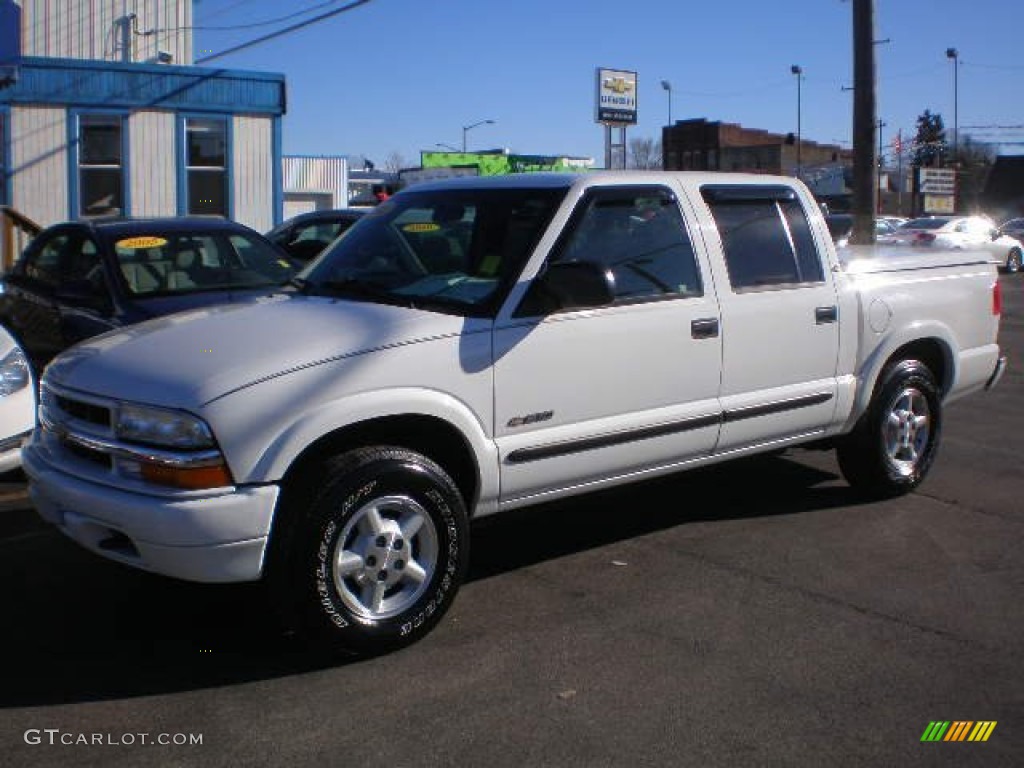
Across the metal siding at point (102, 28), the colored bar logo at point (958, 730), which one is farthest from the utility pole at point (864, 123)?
the metal siding at point (102, 28)

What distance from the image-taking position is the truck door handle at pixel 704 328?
5.39 meters

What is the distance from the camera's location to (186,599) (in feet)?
16.6

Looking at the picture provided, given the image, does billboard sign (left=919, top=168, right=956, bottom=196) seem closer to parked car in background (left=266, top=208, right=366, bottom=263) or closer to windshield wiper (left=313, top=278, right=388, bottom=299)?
parked car in background (left=266, top=208, right=366, bottom=263)

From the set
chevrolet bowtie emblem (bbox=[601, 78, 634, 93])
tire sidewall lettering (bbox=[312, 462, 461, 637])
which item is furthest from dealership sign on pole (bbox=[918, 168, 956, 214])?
tire sidewall lettering (bbox=[312, 462, 461, 637])

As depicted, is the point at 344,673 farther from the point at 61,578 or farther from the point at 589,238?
the point at 589,238

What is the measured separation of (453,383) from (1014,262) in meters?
31.0

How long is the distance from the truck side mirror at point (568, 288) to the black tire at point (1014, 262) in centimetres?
2973

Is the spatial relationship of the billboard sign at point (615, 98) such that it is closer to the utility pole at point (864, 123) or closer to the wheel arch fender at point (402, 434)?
the utility pole at point (864, 123)

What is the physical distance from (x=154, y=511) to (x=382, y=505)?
0.84 meters

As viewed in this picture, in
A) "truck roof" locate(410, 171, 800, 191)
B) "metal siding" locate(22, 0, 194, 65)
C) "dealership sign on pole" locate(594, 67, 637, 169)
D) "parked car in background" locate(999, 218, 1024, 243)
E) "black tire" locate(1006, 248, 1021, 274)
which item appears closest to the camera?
"truck roof" locate(410, 171, 800, 191)

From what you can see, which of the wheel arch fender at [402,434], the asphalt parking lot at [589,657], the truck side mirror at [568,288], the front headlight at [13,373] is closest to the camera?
the asphalt parking lot at [589,657]

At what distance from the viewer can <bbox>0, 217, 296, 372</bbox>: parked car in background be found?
8.05m

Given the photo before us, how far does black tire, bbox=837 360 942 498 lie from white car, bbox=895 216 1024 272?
23610mm

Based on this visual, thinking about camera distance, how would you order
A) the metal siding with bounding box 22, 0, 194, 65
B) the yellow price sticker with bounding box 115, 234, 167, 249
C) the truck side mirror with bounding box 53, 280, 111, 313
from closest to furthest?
the truck side mirror with bounding box 53, 280, 111, 313, the yellow price sticker with bounding box 115, 234, 167, 249, the metal siding with bounding box 22, 0, 194, 65
